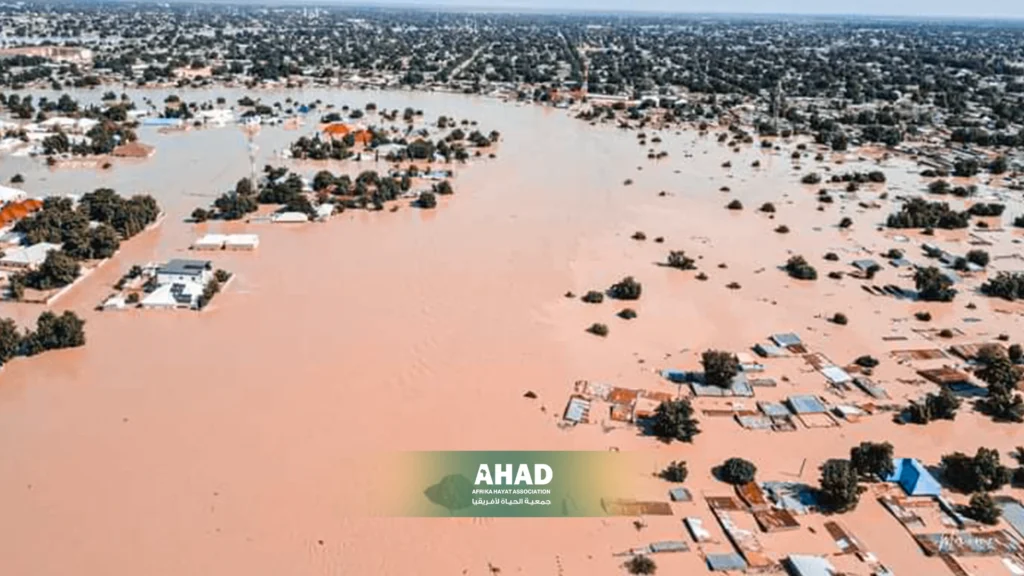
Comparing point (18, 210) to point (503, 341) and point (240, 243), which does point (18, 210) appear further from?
point (503, 341)

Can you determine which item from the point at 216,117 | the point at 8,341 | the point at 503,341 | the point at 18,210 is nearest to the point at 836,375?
the point at 503,341

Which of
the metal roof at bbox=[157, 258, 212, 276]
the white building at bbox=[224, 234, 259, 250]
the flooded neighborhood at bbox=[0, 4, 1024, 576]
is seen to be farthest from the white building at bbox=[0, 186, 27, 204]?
the metal roof at bbox=[157, 258, 212, 276]

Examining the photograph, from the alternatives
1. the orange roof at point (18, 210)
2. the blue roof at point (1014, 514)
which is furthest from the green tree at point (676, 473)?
the orange roof at point (18, 210)

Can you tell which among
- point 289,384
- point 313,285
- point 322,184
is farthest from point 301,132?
point 289,384

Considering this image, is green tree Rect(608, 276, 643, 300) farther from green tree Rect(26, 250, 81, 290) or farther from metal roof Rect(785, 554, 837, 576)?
green tree Rect(26, 250, 81, 290)

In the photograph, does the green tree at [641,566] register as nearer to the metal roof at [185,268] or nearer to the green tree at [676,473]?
the green tree at [676,473]

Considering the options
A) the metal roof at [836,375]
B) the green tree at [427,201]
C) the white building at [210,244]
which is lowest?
the metal roof at [836,375]
